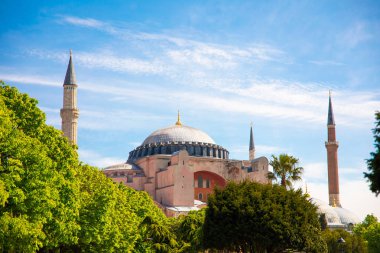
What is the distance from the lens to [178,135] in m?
96.0

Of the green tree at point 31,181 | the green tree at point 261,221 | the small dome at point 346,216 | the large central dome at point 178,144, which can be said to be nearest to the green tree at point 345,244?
the green tree at point 261,221

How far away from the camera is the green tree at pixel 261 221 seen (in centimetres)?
4028

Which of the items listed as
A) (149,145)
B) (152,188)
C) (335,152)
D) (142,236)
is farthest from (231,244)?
(335,152)

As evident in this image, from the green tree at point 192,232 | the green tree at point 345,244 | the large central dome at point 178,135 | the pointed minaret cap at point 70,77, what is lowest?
the green tree at point 345,244

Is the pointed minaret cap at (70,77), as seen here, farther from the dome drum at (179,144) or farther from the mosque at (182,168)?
the dome drum at (179,144)

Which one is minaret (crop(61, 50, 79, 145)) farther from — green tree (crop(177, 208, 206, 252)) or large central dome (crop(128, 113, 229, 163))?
green tree (crop(177, 208, 206, 252))

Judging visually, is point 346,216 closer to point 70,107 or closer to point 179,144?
point 179,144

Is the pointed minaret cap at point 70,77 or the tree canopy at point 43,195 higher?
the pointed minaret cap at point 70,77

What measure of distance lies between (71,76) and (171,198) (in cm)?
1962

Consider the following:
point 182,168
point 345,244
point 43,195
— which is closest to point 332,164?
point 182,168

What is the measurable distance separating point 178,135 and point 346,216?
29675mm

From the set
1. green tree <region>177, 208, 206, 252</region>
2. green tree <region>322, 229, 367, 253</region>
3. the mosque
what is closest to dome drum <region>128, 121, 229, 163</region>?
the mosque

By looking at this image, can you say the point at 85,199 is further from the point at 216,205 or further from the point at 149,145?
the point at 149,145

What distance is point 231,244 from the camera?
42438 mm
